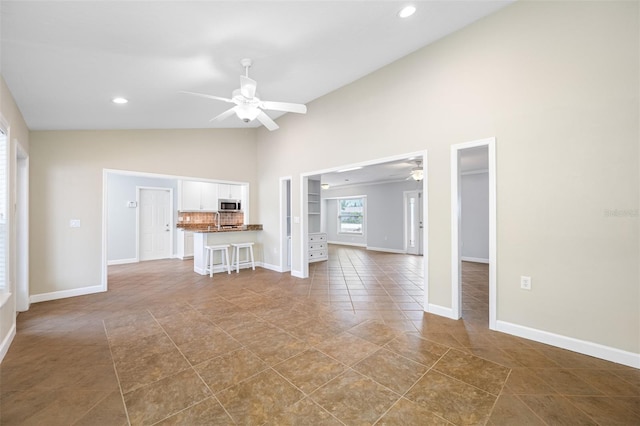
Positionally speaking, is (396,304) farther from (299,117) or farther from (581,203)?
(299,117)

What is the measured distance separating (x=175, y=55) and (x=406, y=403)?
3539mm

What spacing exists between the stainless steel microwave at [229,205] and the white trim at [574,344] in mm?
6572

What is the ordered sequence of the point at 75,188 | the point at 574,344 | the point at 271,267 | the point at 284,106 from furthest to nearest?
the point at 271,267 < the point at 75,188 < the point at 284,106 < the point at 574,344

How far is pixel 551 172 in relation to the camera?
253cm

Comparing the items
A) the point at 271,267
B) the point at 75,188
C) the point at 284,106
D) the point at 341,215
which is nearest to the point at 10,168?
the point at 75,188

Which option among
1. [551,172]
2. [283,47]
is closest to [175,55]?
[283,47]

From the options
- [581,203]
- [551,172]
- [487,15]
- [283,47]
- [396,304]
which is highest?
[487,15]

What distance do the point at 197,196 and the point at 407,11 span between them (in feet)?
21.5

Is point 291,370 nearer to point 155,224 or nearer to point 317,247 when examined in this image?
point 317,247

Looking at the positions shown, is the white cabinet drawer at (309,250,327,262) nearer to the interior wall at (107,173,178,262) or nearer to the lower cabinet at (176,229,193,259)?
the lower cabinet at (176,229,193,259)

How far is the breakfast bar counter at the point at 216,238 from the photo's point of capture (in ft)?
18.6

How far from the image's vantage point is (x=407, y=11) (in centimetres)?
267

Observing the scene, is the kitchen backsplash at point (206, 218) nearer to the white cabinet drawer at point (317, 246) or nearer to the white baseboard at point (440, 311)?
the white cabinet drawer at point (317, 246)

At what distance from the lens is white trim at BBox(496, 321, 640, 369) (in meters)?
2.19
